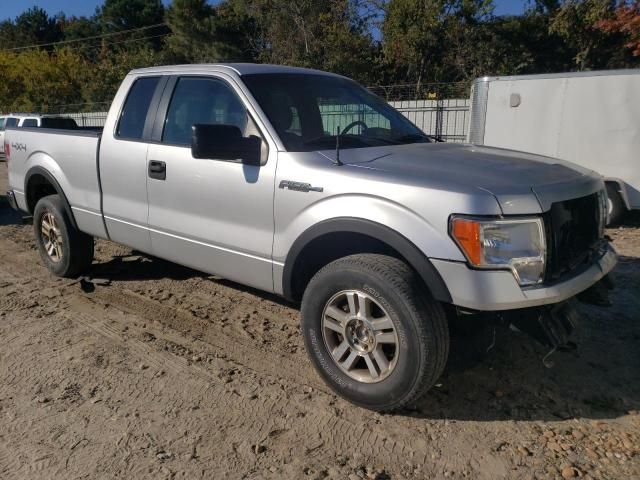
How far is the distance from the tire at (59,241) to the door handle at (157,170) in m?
1.58

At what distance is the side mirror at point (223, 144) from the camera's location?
335 cm

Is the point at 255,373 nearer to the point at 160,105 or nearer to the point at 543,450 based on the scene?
the point at 543,450

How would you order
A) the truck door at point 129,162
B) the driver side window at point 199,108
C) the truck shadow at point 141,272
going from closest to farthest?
the driver side window at point 199,108, the truck door at point 129,162, the truck shadow at point 141,272

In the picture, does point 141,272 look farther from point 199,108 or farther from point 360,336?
point 360,336

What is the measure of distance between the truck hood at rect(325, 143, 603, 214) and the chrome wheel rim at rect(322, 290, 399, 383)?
76cm

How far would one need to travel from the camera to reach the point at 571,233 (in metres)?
3.16

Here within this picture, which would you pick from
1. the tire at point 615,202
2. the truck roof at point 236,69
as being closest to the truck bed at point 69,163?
the truck roof at point 236,69

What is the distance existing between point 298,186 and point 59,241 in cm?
332

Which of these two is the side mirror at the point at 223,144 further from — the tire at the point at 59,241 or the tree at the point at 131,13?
the tree at the point at 131,13

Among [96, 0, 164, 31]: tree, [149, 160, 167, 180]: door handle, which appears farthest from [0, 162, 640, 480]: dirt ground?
[96, 0, 164, 31]: tree

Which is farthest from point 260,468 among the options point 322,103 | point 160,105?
point 160,105

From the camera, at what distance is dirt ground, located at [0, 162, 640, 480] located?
2754 millimetres

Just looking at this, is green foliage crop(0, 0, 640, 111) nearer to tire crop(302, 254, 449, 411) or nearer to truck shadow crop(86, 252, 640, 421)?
truck shadow crop(86, 252, 640, 421)

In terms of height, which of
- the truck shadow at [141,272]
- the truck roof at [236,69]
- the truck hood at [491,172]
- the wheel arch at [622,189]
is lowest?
the truck shadow at [141,272]
